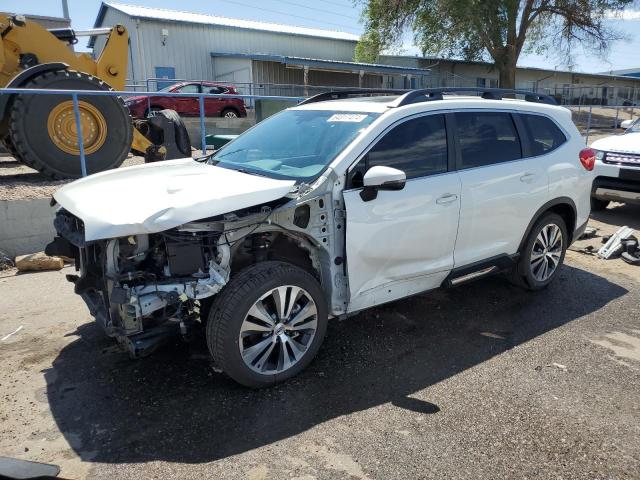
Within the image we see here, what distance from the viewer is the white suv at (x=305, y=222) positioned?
9.68 ft

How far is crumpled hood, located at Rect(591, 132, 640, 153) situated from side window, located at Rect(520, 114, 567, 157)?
3702 millimetres

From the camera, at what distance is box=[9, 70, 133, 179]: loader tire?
268 inches

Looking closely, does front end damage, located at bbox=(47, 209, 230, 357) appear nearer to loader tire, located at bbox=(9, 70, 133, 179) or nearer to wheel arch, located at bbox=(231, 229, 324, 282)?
wheel arch, located at bbox=(231, 229, 324, 282)

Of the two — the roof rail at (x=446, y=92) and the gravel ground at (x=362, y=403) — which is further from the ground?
Answer: the roof rail at (x=446, y=92)

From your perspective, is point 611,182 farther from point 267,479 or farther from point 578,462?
point 267,479

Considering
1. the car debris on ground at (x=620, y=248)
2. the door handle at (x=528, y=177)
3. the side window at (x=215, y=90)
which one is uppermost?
the side window at (x=215, y=90)

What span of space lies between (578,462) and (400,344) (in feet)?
5.05

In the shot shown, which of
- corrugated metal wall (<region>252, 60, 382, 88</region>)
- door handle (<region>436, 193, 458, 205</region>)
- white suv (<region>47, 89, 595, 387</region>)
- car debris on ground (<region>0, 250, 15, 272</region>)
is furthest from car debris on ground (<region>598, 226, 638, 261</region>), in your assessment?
corrugated metal wall (<region>252, 60, 382, 88</region>)

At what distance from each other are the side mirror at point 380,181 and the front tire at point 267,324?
2.29 feet

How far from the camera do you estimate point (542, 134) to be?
4.78 meters

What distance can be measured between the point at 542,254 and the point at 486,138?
142 centimetres

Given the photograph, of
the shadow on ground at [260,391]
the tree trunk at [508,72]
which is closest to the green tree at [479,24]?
the tree trunk at [508,72]

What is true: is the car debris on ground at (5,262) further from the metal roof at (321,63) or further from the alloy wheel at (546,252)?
the metal roof at (321,63)

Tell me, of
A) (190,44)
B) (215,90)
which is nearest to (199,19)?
(190,44)
